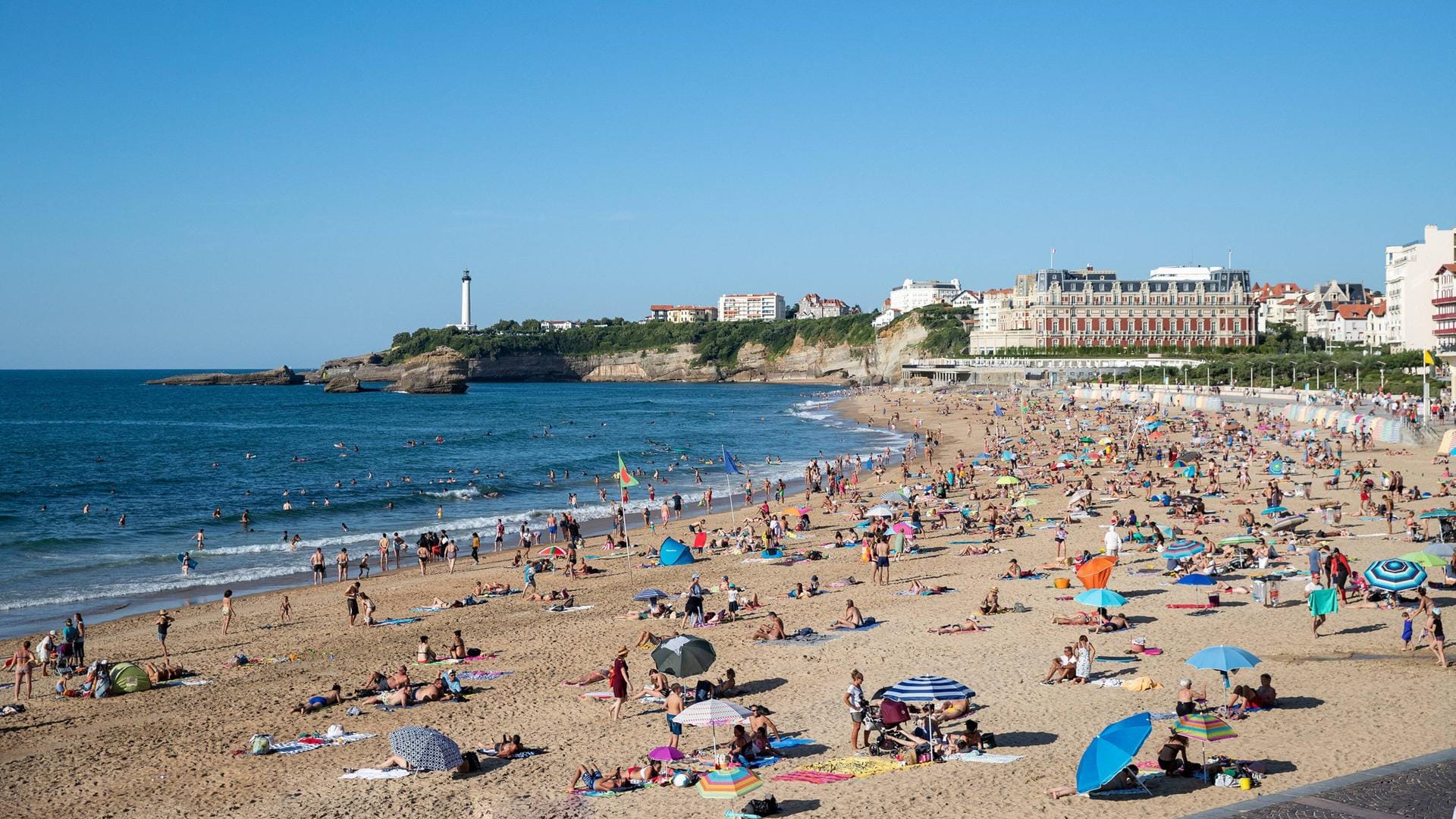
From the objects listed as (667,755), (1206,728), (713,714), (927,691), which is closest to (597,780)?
(667,755)

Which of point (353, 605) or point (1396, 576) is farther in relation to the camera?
point (353, 605)

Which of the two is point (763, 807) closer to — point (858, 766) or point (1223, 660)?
point (858, 766)

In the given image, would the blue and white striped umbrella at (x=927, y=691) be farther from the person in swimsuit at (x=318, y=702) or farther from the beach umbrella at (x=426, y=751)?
the person in swimsuit at (x=318, y=702)

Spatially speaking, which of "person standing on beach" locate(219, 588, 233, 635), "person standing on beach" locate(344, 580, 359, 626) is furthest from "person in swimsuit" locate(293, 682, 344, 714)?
"person standing on beach" locate(219, 588, 233, 635)

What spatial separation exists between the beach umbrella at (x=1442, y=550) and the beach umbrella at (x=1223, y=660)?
7.42 m

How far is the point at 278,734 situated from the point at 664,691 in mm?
4744

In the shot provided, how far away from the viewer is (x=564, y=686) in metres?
15.0

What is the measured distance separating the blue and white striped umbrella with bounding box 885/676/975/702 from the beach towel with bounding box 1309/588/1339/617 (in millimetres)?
6211

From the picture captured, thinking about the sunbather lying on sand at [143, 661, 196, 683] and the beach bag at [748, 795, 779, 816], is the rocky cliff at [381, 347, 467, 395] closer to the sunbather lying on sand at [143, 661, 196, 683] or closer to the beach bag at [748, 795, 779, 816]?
the sunbather lying on sand at [143, 661, 196, 683]

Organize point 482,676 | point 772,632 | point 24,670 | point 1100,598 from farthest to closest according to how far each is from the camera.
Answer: point 772,632, point 1100,598, point 482,676, point 24,670

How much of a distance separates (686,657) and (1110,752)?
208 inches

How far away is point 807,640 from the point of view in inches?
663

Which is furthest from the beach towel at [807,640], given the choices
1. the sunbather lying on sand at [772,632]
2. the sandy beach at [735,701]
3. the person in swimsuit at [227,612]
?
the person in swimsuit at [227,612]

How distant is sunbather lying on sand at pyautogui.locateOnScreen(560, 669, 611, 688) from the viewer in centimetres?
1507
